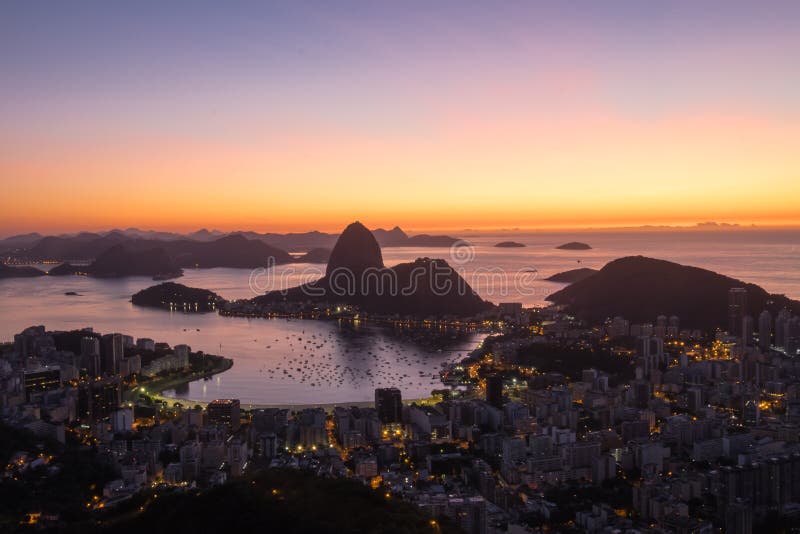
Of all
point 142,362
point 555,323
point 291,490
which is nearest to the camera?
point 291,490

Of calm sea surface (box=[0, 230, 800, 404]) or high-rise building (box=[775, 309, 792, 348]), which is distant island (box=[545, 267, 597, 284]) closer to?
calm sea surface (box=[0, 230, 800, 404])

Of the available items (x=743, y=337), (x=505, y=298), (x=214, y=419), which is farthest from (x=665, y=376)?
(x=505, y=298)

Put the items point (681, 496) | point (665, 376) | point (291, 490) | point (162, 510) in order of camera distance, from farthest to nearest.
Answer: point (665, 376) < point (681, 496) < point (291, 490) < point (162, 510)

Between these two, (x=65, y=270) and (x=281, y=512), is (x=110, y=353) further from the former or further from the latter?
(x=65, y=270)

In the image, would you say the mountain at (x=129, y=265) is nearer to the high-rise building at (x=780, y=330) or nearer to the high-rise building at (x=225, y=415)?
the high-rise building at (x=225, y=415)

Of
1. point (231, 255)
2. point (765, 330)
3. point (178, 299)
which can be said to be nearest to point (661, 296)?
point (765, 330)

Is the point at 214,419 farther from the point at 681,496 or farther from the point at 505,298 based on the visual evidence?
the point at 505,298

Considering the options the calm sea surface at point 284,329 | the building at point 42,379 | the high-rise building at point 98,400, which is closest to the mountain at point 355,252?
the calm sea surface at point 284,329
